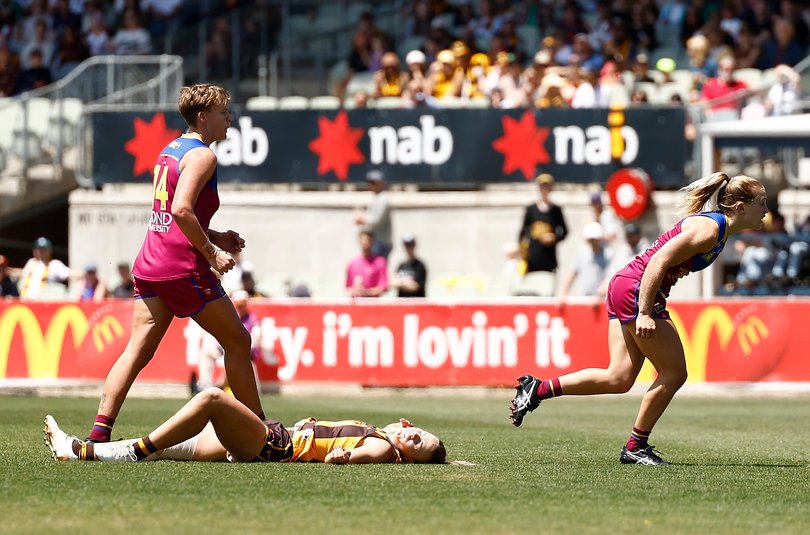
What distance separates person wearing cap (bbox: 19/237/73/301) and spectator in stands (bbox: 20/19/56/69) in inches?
264

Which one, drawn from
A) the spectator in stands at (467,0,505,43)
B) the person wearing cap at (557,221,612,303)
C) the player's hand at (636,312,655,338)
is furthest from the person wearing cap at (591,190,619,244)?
the player's hand at (636,312,655,338)

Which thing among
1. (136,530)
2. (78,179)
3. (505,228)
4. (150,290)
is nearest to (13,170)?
(78,179)

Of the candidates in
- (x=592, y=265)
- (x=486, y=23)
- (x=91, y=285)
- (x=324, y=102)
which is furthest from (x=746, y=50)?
(x=91, y=285)

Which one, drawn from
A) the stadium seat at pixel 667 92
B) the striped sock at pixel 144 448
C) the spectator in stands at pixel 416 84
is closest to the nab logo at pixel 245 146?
the spectator in stands at pixel 416 84

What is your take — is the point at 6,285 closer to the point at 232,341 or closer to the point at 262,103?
the point at 262,103

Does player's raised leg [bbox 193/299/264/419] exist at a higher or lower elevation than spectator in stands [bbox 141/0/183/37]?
lower

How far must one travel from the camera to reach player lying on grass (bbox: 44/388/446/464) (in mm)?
8398

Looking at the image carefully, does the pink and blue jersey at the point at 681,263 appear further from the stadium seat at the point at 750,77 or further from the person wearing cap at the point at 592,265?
the stadium seat at the point at 750,77

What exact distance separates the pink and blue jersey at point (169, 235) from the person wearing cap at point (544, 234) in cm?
1066

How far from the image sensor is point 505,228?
2139 centimetres

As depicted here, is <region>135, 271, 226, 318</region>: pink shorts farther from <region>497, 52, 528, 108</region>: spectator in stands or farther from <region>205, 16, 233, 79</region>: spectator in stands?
<region>205, 16, 233, 79</region>: spectator in stands

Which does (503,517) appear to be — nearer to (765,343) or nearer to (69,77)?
(765,343)

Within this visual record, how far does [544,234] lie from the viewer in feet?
62.8

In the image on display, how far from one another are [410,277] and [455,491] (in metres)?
11.6
